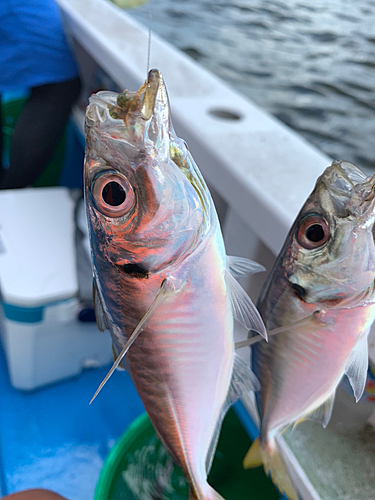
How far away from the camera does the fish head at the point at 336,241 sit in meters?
0.54

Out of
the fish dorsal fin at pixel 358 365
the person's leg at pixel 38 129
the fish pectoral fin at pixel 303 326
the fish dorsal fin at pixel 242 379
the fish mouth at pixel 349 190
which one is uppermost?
the fish mouth at pixel 349 190

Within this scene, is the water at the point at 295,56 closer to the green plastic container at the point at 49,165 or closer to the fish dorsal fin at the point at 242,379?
the green plastic container at the point at 49,165

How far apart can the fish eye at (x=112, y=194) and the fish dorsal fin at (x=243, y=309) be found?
0.58 ft

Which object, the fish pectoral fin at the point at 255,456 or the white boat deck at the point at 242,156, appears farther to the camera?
the white boat deck at the point at 242,156

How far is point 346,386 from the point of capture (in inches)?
39.0

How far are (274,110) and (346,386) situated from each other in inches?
137

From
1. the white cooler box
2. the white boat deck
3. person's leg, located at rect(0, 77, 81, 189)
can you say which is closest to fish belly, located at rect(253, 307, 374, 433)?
the white boat deck

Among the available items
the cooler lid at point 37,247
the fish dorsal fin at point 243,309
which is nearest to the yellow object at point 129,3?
the cooler lid at point 37,247

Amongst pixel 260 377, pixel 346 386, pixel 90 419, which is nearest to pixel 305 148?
pixel 346 386

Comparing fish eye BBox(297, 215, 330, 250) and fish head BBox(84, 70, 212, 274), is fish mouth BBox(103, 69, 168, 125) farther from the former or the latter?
fish eye BBox(297, 215, 330, 250)

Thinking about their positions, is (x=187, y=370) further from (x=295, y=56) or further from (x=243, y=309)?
(x=295, y=56)

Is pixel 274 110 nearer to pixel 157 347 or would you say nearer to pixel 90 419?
pixel 90 419

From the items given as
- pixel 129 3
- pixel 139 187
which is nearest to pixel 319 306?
pixel 139 187

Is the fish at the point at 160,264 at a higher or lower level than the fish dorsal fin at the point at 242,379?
higher
